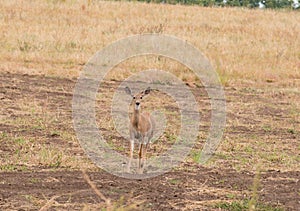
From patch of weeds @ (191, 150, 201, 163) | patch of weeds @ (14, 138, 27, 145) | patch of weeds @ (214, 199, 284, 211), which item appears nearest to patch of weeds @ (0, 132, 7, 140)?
patch of weeds @ (14, 138, 27, 145)

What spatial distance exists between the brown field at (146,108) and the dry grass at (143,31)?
0.05 meters

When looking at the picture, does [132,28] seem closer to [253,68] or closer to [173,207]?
[253,68]

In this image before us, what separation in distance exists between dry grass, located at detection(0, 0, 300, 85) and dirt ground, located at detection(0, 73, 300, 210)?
5031 mm

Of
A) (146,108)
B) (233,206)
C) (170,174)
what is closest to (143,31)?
(146,108)

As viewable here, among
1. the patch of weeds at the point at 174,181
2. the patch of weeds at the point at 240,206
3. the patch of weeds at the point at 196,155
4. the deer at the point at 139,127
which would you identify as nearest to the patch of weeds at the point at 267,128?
the patch of weeds at the point at 196,155

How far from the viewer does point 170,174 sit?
848 cm

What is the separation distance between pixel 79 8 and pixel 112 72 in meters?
12.4

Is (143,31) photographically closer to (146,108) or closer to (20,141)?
(146,108)

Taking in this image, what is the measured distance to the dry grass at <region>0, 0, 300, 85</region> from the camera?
19312 millimetres

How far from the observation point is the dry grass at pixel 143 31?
1931 cm

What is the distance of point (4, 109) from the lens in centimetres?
1244

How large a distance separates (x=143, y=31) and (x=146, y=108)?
463 inches

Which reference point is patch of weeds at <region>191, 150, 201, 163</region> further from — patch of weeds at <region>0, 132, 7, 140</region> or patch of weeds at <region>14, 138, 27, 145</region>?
patch of weeds at <region>0, 132, 7, 140</region>

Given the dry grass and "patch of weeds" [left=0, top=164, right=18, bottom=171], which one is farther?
the dry grass
